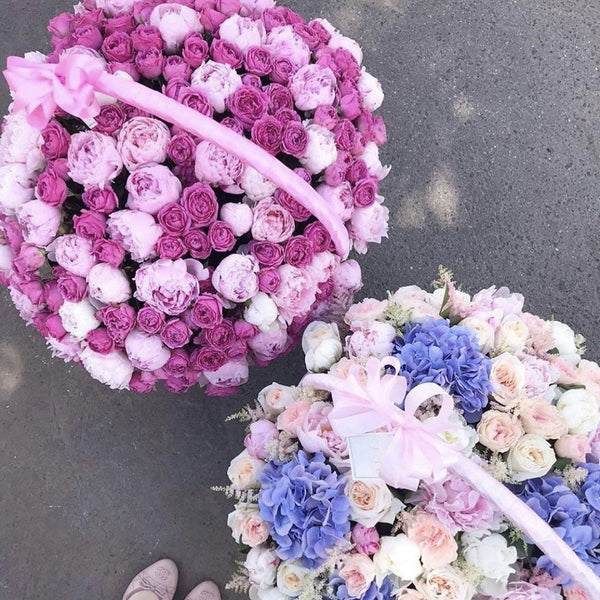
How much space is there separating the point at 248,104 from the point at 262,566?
41.6 inches

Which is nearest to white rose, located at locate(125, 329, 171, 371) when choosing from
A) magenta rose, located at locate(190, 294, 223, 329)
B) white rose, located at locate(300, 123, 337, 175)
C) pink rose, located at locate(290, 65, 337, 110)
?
magenta rose, located at locate(190, 294, 223, 329)

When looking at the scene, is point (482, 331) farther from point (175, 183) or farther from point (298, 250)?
point (175, 183)

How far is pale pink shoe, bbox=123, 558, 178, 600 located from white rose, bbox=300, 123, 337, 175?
1525mm

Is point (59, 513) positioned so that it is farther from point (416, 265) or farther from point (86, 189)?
point (416, 265)

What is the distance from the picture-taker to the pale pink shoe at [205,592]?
2.17 m

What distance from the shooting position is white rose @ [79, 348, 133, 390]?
4.96 feet

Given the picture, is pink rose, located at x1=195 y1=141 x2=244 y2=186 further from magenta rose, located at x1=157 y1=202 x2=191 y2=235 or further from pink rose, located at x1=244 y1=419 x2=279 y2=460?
pink rose, located at x1=244 y1=419 x2=279 y2=460

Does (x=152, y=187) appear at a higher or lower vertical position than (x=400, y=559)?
higher

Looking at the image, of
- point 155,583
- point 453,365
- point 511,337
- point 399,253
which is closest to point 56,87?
point 453,365

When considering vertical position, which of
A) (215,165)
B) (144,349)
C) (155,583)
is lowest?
(155,583)

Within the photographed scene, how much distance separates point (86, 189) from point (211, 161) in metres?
0.30

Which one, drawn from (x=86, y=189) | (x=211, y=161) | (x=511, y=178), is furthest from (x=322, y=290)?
(x=511, y=178)

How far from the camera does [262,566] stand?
1.39 metres

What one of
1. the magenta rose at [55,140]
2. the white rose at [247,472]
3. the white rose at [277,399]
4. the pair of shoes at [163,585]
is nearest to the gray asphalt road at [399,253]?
the pair of shoes at [163,585]
